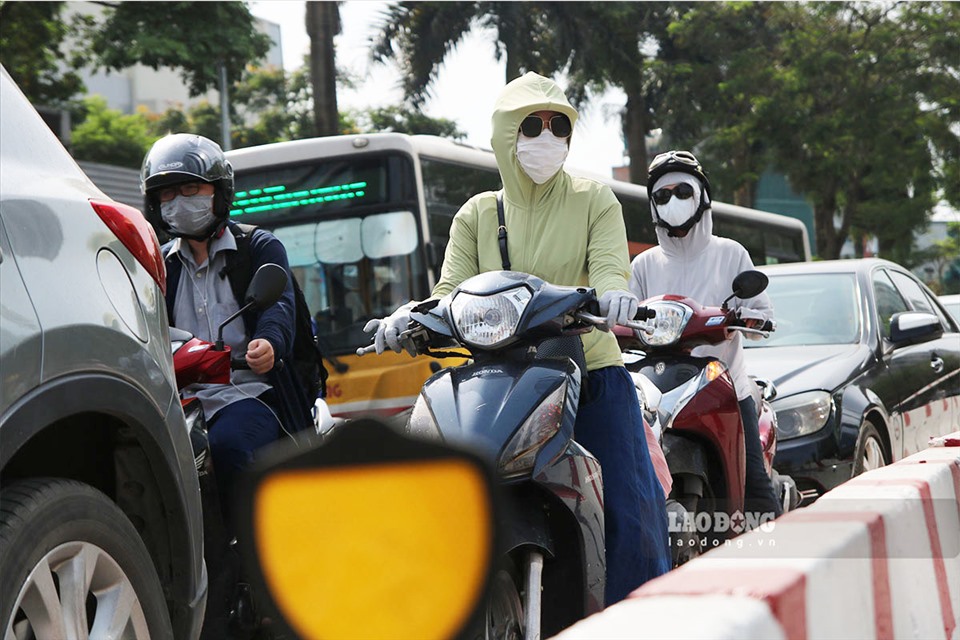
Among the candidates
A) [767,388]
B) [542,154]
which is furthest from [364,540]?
[767,388]

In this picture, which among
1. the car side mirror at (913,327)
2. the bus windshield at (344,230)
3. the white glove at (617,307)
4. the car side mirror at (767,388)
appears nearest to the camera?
the white glove at (617,307)

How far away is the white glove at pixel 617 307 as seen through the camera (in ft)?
10.7

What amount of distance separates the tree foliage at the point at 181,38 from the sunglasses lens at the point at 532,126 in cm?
1396

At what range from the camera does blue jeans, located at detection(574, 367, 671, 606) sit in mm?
3449

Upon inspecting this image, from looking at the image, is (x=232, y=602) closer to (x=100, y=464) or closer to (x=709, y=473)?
(x=100, y=464)

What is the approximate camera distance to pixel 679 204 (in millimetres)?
5434

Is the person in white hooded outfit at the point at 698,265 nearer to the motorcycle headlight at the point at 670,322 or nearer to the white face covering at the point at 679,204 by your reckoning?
the white face covering at the point at 679,204

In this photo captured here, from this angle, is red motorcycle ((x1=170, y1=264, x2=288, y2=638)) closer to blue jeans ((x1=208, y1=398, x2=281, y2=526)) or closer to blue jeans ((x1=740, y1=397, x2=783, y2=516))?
blue jeans ((x1=208, y1=398, x2=281, y2=526))

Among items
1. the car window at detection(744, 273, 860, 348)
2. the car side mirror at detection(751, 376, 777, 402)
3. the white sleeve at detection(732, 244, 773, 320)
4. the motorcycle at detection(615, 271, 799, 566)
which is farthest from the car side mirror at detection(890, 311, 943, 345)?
the motorcycle at detection(615, 271, 799, 566)

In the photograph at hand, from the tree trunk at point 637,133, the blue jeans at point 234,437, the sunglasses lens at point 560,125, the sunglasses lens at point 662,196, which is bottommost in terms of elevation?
the blue jeans at point 234,437

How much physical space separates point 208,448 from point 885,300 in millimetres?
5502

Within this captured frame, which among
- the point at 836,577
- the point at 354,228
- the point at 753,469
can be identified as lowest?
the point at 753,469

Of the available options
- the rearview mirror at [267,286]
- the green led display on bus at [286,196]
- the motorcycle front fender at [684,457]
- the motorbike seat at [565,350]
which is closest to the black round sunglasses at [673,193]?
the motorcycle front fender at [684,457]

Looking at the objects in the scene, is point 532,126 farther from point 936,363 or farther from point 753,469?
point 936,363
